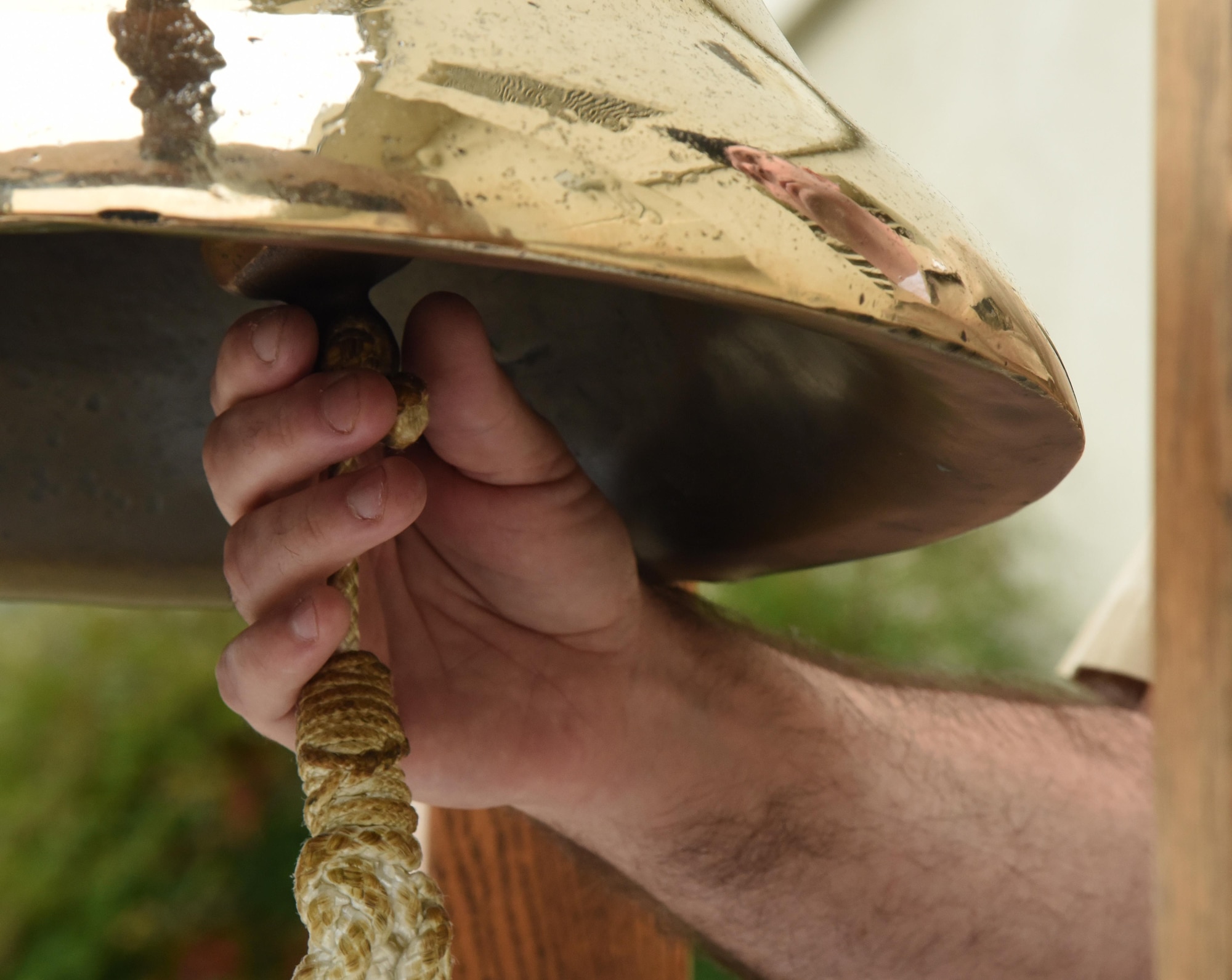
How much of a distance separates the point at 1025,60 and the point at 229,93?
292 centimetres

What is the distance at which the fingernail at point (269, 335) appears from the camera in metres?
0.40

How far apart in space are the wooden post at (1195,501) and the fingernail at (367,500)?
36cm

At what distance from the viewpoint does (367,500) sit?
1.34 ft

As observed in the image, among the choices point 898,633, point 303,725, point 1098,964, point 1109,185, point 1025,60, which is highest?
point 1025,60

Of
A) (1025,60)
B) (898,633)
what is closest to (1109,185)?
(1025,60)

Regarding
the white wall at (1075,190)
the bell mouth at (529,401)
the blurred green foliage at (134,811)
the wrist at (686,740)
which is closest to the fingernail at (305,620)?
the bell mouth at (529,401)

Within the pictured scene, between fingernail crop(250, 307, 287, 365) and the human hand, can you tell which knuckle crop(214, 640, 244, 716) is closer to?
the human hand

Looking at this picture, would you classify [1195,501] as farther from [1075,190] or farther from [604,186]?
[1075,190]

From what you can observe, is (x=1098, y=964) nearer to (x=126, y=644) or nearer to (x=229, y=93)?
(x=229, y=93)

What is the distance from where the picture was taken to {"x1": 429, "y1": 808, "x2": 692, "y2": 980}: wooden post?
0.82 meters

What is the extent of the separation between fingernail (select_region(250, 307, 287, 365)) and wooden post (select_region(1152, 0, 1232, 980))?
0.40 meters

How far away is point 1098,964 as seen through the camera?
0.94 meters

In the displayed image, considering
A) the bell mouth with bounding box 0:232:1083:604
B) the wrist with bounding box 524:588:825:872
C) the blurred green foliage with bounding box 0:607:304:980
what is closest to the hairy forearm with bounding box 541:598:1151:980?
the wrist with bounding box 524:588:825:872

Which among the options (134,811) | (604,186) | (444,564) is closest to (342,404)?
(604,186)
